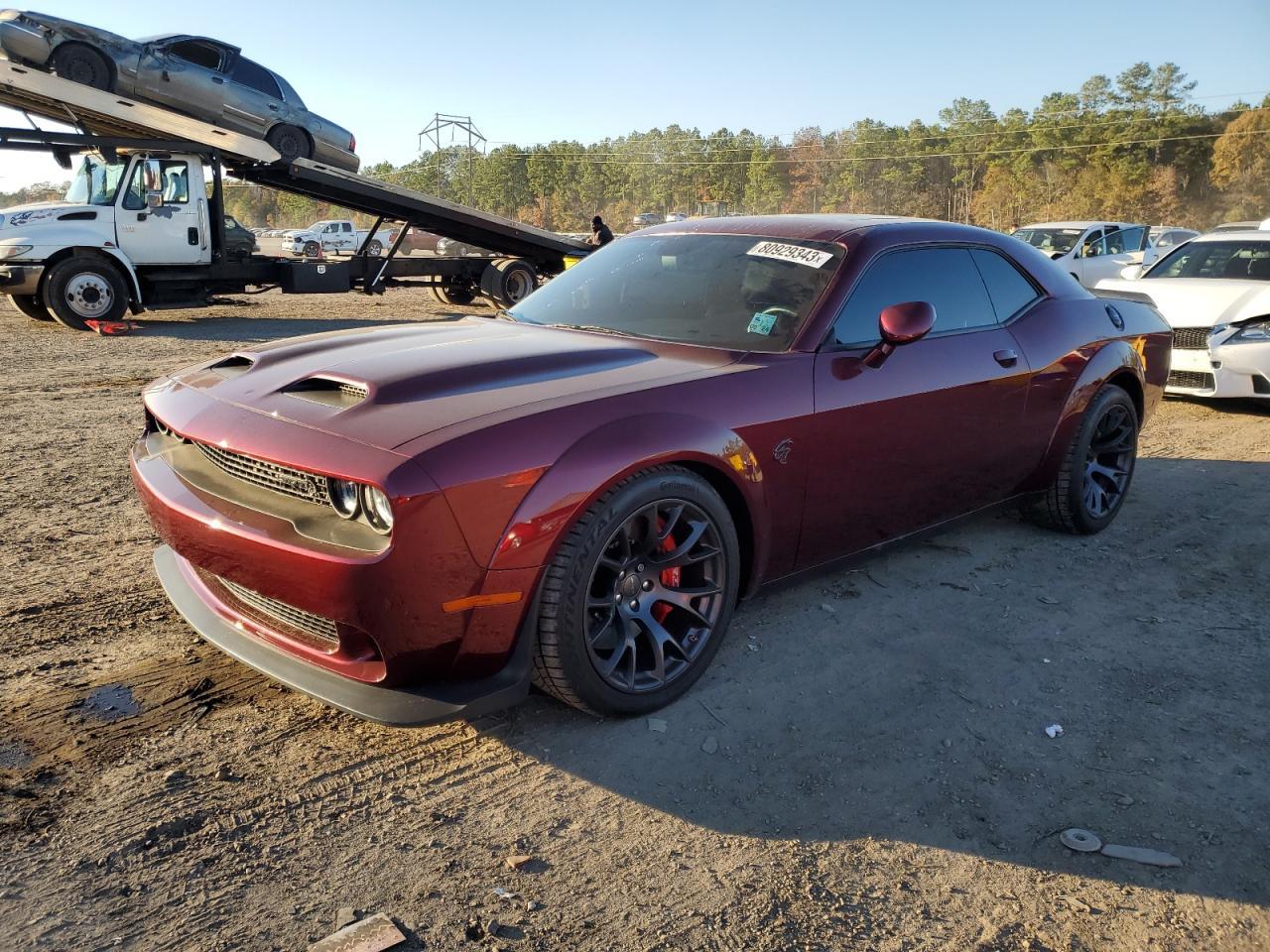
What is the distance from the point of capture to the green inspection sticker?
11.3 ft

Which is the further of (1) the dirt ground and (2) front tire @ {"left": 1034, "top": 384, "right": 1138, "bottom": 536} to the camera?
(2) front tire @ {"left": 1034, "top": 384, "right": 1138, "bottom": 536}

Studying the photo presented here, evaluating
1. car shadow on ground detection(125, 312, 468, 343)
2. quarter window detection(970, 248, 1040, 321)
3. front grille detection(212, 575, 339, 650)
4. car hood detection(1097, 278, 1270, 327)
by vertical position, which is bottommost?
car shadow on ground detection(125, 312, 468, 343)

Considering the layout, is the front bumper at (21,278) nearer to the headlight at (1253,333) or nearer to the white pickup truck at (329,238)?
the headlight at (1253,333)

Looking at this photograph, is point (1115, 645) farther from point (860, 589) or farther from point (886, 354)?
point (886, 354)

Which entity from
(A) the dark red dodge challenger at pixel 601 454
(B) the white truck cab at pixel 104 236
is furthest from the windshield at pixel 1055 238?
(B) the white truck cab at pixel 104 236

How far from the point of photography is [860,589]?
403 cm

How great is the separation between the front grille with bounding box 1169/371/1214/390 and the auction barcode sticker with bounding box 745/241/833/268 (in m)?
5.78

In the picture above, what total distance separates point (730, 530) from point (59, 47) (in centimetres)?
1523

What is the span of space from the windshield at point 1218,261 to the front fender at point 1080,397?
507cm

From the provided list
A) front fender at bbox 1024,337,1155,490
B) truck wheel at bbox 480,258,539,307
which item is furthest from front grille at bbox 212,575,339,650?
truck wheel at bbox 480,258,539,307

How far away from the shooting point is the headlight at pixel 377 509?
2354 millimetres

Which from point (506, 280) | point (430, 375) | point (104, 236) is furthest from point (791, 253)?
point (506, 280)

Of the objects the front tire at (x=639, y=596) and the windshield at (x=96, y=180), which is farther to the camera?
the windshield at (x=96, y=180)

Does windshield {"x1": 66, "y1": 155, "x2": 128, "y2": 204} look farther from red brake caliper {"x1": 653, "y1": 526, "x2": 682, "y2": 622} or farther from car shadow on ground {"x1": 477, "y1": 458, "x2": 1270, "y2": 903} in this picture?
red brake caliper {"x1": 653, "y1": 526, "x2": 682, "y2": 622}
